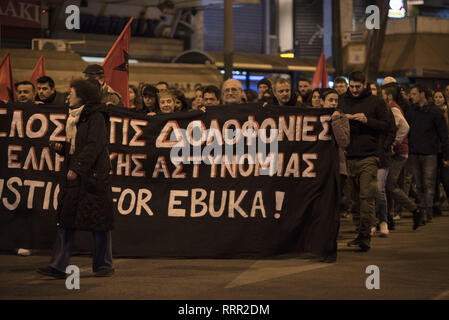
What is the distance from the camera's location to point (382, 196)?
1150cm

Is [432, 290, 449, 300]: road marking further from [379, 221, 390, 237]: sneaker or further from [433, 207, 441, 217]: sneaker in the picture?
[433, 207, 441, 217]: sneaker

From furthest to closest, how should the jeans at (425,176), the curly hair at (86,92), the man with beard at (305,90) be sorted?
→ the man with beard at (305,90) → the jeans at (425,176) → the curly hair at (86,92)

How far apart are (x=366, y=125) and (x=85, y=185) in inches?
143

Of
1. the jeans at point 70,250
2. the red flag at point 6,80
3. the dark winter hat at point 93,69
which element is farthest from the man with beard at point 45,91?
the jeans at point 70,250

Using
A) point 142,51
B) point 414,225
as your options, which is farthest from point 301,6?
point 414,225

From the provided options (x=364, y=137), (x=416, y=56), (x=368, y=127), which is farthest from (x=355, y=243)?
(x=416, y=56)

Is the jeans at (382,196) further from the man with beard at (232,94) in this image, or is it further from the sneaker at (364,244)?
the man with beard at (232,94)

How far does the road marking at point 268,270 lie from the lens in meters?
8.18

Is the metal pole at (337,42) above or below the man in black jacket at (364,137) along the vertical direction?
above

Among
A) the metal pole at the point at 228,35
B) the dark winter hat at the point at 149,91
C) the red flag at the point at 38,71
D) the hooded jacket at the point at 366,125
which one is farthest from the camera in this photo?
the metal pole at the point at 228,35

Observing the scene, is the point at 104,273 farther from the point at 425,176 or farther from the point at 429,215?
the point at 425,176

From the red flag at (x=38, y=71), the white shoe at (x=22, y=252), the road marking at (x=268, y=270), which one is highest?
the red flag at (x=38, y=71)

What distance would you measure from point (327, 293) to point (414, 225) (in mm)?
5068

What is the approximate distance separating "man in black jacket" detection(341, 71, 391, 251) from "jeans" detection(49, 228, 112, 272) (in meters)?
3.12
